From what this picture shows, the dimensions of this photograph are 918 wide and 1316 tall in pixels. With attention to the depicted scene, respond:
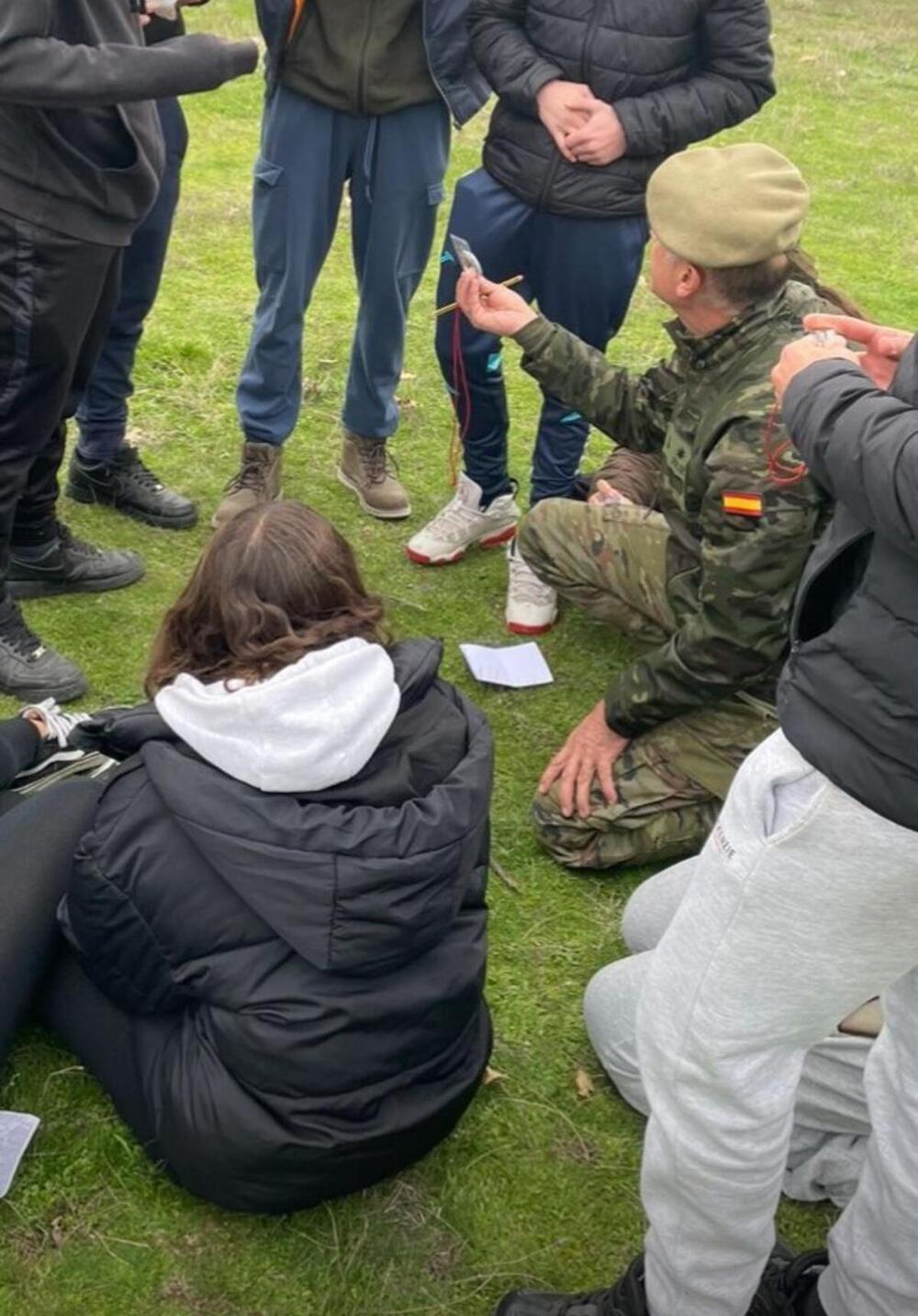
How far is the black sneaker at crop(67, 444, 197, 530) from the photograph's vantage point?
14.5ft

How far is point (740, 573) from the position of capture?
302 cm

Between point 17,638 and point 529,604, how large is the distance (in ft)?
4.83

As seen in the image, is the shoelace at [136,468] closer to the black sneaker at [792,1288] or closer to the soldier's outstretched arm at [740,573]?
the soldier's outstretched arm at [740,573]

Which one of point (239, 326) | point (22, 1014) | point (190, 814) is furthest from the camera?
point (239, 326)

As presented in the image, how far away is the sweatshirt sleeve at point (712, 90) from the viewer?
3.86 meters

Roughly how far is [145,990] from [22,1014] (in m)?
0.35

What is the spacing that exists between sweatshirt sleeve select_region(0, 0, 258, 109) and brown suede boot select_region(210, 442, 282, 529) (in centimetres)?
145

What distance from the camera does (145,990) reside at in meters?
2.38

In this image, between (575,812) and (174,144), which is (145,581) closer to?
(174,144)

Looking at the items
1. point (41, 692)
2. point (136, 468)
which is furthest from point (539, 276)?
point (41, 692)

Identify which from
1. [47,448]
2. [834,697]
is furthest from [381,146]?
[834,697]

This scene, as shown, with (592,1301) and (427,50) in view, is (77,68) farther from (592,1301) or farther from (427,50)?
(592,1301)

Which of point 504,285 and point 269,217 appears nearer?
point 504,285

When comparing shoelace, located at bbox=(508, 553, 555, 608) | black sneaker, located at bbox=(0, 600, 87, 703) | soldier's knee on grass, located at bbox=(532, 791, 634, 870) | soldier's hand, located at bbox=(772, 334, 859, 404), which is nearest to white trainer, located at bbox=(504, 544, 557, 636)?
shoelace, located at bbox=(508, 553, 555, 608)
